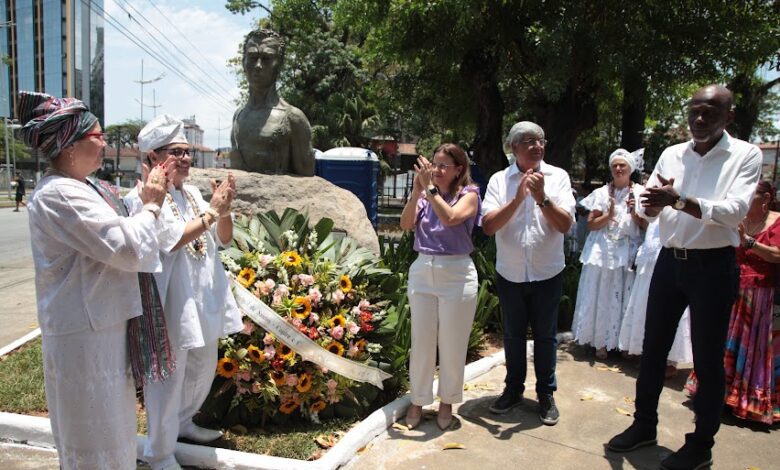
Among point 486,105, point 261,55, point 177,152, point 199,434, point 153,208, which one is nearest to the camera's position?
point 153,208

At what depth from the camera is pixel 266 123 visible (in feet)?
17.7

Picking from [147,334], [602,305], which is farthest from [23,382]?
[602,305]

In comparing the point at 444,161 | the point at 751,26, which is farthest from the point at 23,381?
the point at 751,26

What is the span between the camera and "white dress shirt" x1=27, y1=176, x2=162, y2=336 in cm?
216

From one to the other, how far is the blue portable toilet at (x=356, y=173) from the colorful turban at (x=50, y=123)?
7.01 m

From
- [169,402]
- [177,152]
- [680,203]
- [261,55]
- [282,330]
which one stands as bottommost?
[169,402]

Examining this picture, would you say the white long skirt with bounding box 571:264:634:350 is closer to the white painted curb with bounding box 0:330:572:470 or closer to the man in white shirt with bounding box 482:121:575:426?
the man in white shirt with bounding box 482:121:575:426

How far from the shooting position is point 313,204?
5.25m

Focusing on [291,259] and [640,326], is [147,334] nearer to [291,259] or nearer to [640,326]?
[291,259]

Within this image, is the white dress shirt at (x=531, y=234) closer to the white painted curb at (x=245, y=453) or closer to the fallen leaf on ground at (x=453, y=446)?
the fallen leaf on ground at (x=453, y=446)

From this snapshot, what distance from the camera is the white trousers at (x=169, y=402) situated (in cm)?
289

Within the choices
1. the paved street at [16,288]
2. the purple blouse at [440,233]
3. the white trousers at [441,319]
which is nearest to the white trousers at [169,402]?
the white trousers at [441,319]

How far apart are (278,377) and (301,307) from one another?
0.46m

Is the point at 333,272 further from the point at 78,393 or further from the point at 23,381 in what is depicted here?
the point at 23,381
